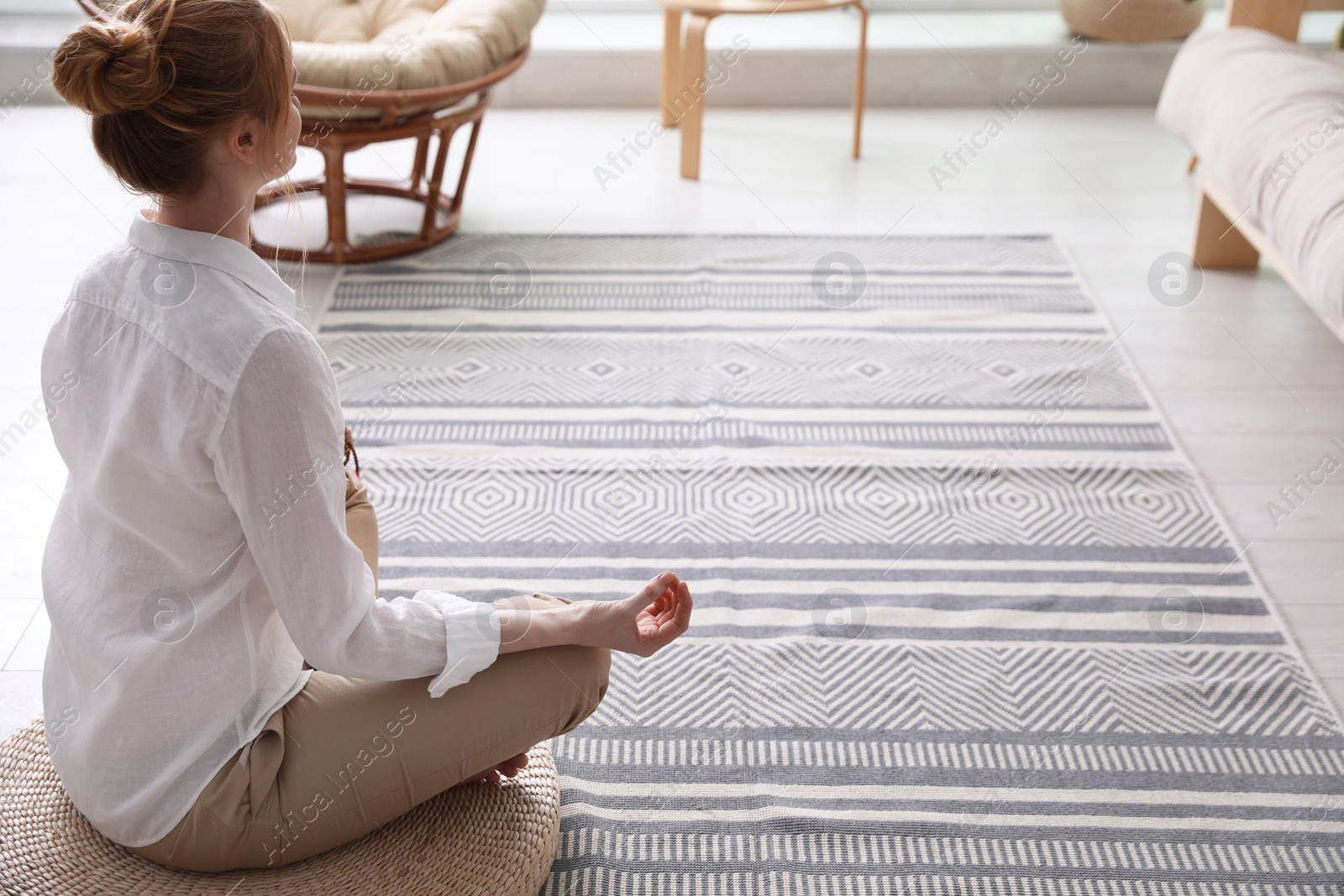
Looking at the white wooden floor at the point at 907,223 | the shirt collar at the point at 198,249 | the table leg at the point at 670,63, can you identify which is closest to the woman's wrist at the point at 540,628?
the shirt collar at the point at 198,249

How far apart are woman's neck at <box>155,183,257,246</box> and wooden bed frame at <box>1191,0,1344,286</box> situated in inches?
84.6

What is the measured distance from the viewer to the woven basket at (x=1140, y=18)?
11.3 ft

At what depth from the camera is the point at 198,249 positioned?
0.88 m

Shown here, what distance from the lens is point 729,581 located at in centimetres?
171

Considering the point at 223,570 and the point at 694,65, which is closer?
the point at 223,570

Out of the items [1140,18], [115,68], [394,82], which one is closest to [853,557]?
[115,68]

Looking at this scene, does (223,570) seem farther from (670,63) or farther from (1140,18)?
(1140,18)

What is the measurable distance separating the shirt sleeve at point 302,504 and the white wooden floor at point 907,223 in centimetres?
76

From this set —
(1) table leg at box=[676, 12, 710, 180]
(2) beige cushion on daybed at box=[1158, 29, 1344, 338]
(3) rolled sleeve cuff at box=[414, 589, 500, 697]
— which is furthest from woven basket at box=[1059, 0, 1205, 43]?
(3) rolled sleeve cuff at box=[414, 589, 500, 697]

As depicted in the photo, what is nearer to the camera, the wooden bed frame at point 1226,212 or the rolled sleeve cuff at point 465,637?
the rolled sleeve cuff at point 465,637

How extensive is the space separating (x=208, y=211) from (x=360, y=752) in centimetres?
46

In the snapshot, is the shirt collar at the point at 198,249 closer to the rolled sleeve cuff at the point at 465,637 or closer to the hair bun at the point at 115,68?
the hair bun at the point at 115,68

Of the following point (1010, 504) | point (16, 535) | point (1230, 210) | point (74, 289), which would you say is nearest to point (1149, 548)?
point (1010, 504)

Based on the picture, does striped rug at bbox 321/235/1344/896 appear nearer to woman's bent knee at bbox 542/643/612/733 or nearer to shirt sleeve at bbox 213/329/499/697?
woman's bent knee at bbox 542/643/612/733
